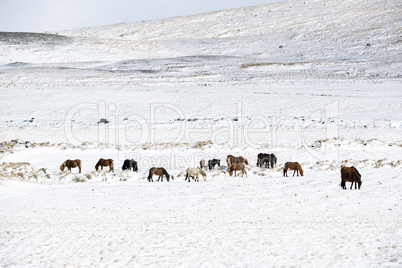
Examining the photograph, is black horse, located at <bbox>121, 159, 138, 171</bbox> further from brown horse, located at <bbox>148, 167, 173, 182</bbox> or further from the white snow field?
brown horse, located at <bbox>148, 167, 173, 182</bbox>

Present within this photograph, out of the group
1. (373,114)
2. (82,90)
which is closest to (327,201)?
(373,114)

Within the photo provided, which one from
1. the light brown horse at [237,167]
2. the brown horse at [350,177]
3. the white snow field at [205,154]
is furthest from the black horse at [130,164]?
the brown horse at [350,177]

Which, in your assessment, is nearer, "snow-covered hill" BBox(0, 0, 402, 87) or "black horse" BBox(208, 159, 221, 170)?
"black horse" BBox(208, 159, 221, 170)

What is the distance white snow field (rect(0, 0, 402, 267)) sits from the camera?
10.7 metres

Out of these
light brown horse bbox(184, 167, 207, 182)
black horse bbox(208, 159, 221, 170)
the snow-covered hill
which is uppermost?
the snow-covered hill

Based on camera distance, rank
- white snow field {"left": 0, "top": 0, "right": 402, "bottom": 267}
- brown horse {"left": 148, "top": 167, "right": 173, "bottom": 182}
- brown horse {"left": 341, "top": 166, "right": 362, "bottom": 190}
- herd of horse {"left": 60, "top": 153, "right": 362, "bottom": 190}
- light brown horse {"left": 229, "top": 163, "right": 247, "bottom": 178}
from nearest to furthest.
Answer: white snow field {"left": 0, "top": 0, "right": 402, "bottom": 267}, brown horse {"left": 341, "top": 166, "right": 362, "bottom": 190}, herd of horse {"left": 60, "top": 153, "right": 362, "bottom": 190}, brown horse {"left": 148, "top": 167, "right": 173, "bottom": 182}, light brown horse {"left": 229, "top": 163, "right": 247, "bottom": 178}

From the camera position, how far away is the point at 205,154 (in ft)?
82.8

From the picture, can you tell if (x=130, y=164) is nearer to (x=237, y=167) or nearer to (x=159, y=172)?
(x=159, y=172)

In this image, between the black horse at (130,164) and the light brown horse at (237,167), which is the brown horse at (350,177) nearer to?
the light brown horse at (237,167)

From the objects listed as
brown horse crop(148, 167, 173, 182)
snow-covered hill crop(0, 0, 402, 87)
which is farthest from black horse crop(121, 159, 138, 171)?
snow-covered hill crop(0, 0, 402, 87)

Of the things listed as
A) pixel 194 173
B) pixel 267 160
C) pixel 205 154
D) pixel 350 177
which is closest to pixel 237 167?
pixel 194 173

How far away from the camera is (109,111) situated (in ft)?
138

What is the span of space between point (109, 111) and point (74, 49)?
171 feet

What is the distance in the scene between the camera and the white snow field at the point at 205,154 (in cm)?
1072
